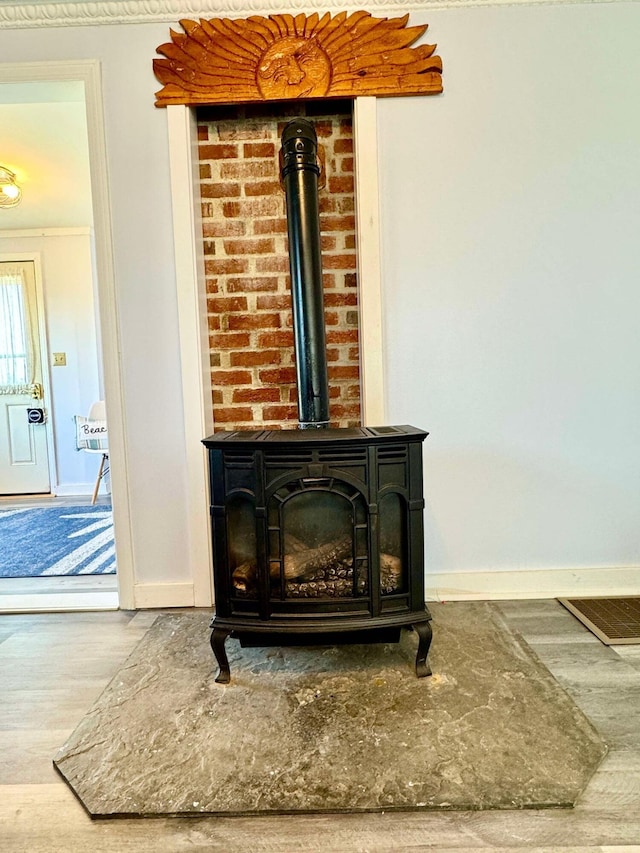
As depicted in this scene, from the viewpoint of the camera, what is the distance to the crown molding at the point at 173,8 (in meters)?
1.76

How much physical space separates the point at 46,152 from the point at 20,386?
2071mm

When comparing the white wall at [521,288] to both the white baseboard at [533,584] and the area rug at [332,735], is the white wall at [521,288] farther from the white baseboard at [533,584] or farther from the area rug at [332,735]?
the area rug at [332,735]

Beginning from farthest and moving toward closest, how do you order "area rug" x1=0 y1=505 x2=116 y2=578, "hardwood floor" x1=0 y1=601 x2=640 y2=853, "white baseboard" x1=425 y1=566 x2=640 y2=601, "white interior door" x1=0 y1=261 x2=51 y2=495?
"white interior door" x1=0 y1=261 x2=51 y2=495, "area rug" x1=0 y1=505 x2=116 y2=578, "white baseboard" x1=425 y1=566 x2=640 y2=601, "hardwood floor" x1=0 y1=601 x2=640 y2=853

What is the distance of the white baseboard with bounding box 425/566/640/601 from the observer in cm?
192

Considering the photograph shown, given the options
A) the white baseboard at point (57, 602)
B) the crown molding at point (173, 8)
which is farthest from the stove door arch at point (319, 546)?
the crown molding at point (173, 8)

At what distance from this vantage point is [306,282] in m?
1.65

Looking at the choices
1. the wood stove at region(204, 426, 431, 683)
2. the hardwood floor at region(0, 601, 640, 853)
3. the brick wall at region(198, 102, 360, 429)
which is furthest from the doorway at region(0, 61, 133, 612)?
the wood stove at region(204, 426, 431, 683)

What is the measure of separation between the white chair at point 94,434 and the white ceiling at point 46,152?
1587mm

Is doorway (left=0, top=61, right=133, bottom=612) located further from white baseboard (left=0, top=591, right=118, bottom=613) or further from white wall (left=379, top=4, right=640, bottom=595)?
white wall (left=379, top=4, right=640, bottom=595)

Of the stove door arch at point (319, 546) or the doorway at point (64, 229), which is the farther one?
the doorway at point (64, 229)

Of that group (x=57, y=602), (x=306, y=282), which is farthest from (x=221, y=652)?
(x=306, y=282)

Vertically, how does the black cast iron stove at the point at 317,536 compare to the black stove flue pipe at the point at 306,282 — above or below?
below

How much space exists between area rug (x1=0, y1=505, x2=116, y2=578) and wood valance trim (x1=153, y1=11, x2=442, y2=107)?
7.07 feet

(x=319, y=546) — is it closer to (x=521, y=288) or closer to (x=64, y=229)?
(x=521, y=288)
